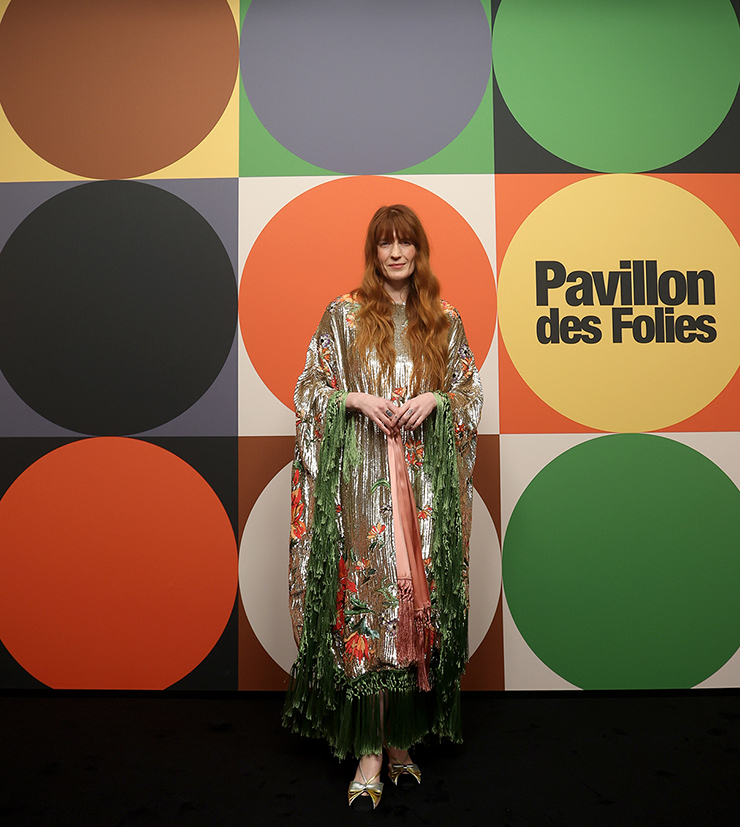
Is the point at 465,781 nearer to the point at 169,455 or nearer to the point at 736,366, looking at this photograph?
the point at 169,455

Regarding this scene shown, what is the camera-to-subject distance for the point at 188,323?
2256mm

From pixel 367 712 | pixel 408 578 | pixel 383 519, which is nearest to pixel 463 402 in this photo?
pixel 383 519

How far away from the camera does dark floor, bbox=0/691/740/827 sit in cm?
147

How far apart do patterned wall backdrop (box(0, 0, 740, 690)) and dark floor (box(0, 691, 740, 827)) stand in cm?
16

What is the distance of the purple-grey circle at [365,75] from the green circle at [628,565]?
1413 mm

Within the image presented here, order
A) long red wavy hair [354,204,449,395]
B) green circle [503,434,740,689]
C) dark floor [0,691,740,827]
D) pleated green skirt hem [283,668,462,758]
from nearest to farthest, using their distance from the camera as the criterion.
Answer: dark floor [0,691,740,827], pleated green skirt hem [283,668,462,758], long red wavy hair [354,204,449,395], green circle [503,434,740,689]

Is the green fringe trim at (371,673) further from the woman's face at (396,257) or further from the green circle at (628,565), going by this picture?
the green circle at (628,565)

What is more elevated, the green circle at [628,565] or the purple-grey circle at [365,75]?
the purple-grey circle at [365,75]

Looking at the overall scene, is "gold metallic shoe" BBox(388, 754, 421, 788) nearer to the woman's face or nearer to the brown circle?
the woman's face

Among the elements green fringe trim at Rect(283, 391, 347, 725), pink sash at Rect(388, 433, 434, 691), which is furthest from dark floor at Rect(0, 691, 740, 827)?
pink sash at Rect(388, 433, 434, 691)

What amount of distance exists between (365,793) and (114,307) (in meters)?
1.89

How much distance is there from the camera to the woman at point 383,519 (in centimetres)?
158

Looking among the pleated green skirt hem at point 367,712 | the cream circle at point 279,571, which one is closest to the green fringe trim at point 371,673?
the pleated green skirt hem at point 367,712

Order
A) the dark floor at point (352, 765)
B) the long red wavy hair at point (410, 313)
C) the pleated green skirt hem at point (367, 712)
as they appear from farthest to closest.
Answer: the long red wavy hair at point (410, 313) → the pleated green skirt hem at point (367, 712) → the dark floor at point (352, 765)
